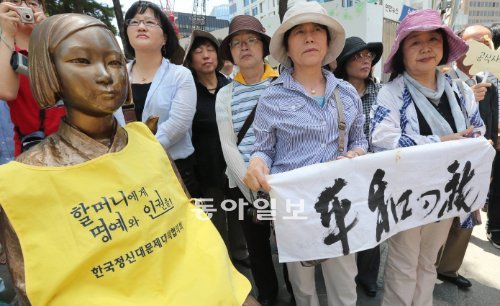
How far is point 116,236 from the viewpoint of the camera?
103 centimetres

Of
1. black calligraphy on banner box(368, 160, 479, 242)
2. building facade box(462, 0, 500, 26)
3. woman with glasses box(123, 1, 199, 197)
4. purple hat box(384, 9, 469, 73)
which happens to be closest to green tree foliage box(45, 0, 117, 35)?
woman with glasses box(123, 1, 199, 197)

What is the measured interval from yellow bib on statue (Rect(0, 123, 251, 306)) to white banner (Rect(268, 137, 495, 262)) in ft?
1.76

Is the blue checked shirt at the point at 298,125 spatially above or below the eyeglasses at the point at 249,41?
below

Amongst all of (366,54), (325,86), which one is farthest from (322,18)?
(366,54)

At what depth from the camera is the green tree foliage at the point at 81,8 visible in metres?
8.91

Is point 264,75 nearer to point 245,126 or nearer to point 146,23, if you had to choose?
point 245,126

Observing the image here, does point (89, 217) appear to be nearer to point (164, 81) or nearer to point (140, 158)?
point (140, 158)

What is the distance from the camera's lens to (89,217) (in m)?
1.00

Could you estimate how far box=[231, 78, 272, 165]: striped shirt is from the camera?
224cm

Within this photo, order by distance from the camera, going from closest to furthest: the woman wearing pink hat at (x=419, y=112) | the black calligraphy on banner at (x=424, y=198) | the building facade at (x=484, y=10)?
the black calligraphy on banner at (x=424, y=198) < the woman wearing pink hat at (x=419, y=112) < the building facade at (x=484, y=10)

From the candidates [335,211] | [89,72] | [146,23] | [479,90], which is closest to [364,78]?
[479,90]

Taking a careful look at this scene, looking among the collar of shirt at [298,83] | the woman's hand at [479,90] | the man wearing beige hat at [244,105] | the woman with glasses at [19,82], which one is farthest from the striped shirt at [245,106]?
the woman's hand at [479,90]

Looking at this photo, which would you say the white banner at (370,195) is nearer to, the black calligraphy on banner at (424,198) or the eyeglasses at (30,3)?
the black calligraphy on banner at (424,198)

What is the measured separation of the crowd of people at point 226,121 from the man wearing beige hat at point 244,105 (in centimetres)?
1
